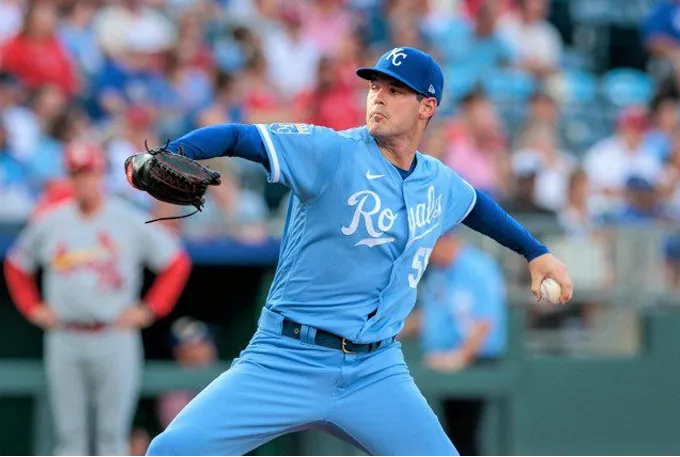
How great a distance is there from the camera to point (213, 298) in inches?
385

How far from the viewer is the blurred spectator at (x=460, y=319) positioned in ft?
28.8

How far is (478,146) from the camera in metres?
11.1

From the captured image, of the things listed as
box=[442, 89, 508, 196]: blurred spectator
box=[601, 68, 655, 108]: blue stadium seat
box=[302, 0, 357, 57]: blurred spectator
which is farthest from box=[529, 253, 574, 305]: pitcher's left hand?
box=[601, 68, 655, 108]: blue stadium seat

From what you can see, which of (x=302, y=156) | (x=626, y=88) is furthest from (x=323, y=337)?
(x=626, y=88)

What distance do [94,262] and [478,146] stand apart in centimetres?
366

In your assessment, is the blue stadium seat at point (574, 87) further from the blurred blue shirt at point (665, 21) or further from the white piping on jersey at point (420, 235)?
the white piping on jersey at point (420, 235)

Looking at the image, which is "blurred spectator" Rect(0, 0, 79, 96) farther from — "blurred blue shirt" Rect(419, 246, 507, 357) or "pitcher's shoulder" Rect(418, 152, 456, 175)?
"pitcher's shoulder" Rect(418, 152, 456, 175)

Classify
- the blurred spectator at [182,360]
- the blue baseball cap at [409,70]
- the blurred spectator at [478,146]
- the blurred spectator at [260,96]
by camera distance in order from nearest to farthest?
the blue baseball cap at [409,70], the blurred spectator at [182,360], the blurred spectator at [260,96], the blurred spectator at [478,146]

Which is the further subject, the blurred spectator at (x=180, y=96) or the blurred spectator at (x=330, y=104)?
the blurred spectator at (x=330, y=104)

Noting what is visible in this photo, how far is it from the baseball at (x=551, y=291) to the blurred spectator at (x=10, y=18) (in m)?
6.57

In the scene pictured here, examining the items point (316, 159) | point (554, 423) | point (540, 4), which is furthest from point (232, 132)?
point (540, 4)

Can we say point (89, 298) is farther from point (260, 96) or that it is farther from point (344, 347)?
point (344, 347)

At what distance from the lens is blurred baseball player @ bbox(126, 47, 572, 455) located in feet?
16.2

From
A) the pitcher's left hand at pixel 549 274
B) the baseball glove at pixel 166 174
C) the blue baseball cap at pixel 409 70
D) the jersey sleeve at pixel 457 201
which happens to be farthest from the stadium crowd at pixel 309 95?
the baseball glove at pixel 166 174
